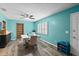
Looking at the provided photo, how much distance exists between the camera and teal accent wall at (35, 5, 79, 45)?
331cm

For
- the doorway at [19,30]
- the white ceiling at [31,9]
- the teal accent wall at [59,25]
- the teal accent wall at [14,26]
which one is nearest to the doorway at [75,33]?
the teal accent wall at [59,25]

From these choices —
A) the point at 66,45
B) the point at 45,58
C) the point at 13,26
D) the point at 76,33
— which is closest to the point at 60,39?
the point at 66,45

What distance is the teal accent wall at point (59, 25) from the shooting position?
130 inches

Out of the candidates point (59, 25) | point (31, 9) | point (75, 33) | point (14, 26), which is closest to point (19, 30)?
point (14, 26)

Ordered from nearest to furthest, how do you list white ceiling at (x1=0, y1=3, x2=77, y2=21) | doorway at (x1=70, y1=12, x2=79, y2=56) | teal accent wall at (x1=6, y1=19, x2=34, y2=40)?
white ceiling at (x1=0, y1=3, x2=77, y2=21) < doorway at (x1=70, y1=12, x2=79, y2=56) < teal accent wall at (x1=6, y1=19, x2=34, y2=40)

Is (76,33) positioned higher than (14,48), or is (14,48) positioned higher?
(76,33)

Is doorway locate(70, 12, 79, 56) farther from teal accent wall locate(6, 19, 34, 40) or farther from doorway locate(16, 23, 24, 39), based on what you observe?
doorway locate(16, 23, 24, 39)

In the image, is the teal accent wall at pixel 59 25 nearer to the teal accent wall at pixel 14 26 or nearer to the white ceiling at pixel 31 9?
the white ceiling at pixel 31 9

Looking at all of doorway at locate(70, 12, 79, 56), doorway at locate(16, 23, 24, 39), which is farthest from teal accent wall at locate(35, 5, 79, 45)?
doorway at locate(16, 23, 24, 39)

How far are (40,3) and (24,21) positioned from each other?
0.87 meters

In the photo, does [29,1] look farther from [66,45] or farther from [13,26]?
[66,45]

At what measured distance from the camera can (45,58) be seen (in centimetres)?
286

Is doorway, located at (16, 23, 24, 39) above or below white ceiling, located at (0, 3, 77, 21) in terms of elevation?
below

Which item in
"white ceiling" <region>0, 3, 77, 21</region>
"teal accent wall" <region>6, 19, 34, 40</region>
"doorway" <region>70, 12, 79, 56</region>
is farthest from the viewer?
"teal accent wall" <region>6, 19, 34, 40</region>
